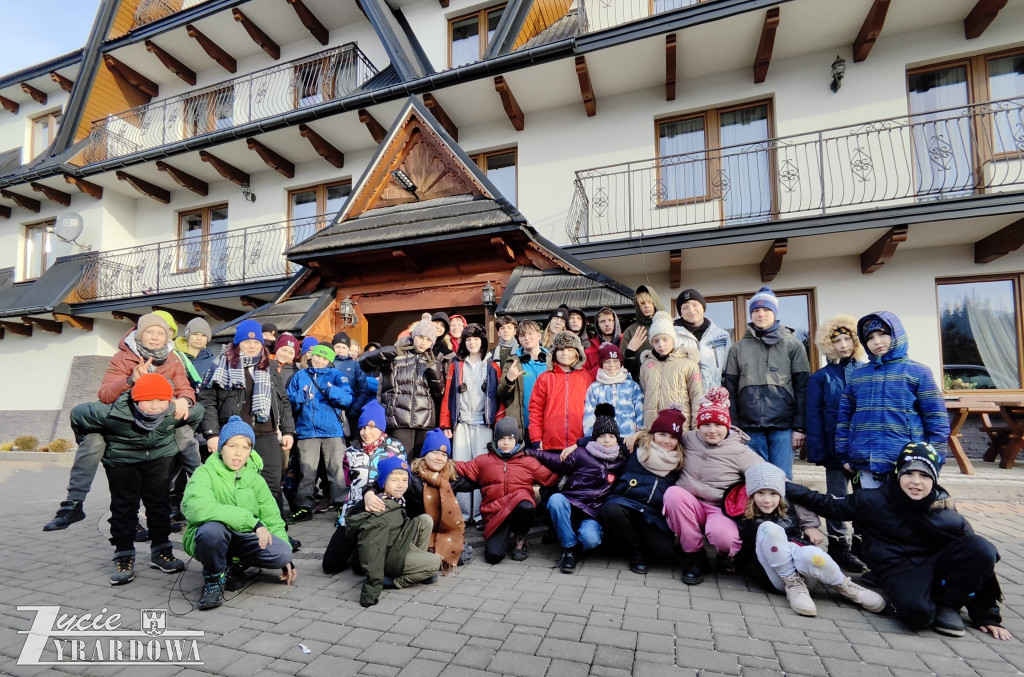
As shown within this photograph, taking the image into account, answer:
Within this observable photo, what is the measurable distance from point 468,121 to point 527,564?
9.26 metres

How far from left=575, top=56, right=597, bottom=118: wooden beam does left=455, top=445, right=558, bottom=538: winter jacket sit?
24.7 feet

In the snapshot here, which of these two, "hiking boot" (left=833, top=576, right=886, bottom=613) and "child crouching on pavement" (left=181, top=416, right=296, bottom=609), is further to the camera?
"child crouching on pavement" (left=181, top=416, right=296, bottom=609)

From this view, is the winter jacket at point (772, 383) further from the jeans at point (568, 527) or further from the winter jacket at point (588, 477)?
the jeans at point (568, 527)

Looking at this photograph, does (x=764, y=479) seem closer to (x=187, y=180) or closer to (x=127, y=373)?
(x=127, y=373)

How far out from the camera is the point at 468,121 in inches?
411

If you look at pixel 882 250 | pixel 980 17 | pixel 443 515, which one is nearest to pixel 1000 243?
pixel 882 250

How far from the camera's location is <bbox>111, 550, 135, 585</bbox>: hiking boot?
3.45 metres

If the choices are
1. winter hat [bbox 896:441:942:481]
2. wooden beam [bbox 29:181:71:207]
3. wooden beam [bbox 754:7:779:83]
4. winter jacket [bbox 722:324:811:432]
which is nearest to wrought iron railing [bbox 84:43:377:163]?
wooden beam [bbox 29:181:71:207]

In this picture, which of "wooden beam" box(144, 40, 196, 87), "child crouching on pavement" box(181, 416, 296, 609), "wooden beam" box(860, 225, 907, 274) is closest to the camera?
"child crouching on pavement" box(181, 416, 296, 609)

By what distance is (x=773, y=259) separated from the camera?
773 centimetres

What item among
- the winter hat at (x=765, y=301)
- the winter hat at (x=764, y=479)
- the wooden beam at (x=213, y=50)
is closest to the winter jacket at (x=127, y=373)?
the winter hat at (x=764, y=479)

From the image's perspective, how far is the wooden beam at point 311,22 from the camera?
11703mm

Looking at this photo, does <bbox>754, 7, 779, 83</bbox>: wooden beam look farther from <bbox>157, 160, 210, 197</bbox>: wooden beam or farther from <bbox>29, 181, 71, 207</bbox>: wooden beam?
<bbox>29, 181, 71, 207</bbox>: wooden beam

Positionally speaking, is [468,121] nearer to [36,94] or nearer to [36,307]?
[36,307]
